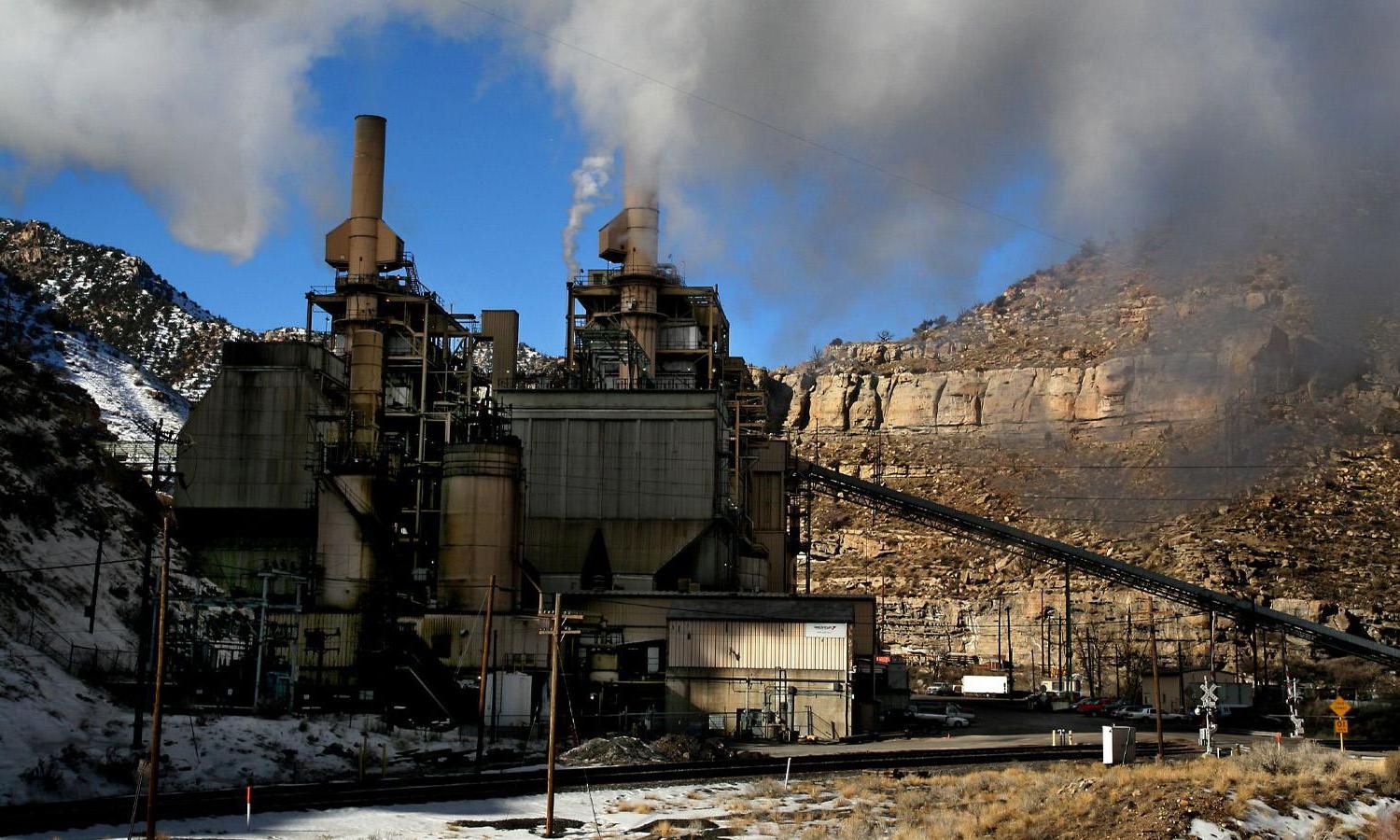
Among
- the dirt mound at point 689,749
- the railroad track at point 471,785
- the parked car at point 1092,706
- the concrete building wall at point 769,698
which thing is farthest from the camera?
the parked car at point 1092,706

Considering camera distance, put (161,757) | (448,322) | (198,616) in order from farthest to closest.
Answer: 1. (448,322)
2. (198,616)
3. (161,757)

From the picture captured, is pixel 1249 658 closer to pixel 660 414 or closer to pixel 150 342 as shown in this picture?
pixel 660 414

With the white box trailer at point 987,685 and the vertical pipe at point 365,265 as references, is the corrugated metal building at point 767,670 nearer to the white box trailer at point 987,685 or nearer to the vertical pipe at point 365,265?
the vertical pipe at point 365,265

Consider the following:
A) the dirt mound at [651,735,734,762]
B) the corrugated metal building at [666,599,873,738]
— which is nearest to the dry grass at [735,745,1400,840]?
the dirt mound at [651,735,734,762]

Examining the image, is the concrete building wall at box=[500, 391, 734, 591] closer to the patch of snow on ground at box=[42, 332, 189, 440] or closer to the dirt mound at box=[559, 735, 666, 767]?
the dirt mound at box=[559, 735, 666, 767]

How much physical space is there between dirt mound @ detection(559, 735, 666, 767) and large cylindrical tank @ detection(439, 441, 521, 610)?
14185 mm

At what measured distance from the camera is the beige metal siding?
59250 millimetres

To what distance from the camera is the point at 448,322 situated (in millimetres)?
81125

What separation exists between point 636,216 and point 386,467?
2527 centimetres

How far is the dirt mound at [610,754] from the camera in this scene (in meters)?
46.4

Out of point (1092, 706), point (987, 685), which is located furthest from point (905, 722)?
point (987, 685)

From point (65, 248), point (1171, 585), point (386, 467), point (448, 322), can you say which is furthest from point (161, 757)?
point (65, 248)

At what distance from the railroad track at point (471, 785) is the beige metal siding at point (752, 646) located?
7461 mm

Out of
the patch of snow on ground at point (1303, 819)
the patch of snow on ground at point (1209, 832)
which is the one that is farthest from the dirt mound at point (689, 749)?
the patch of snow on ground at point (1303, 819)
